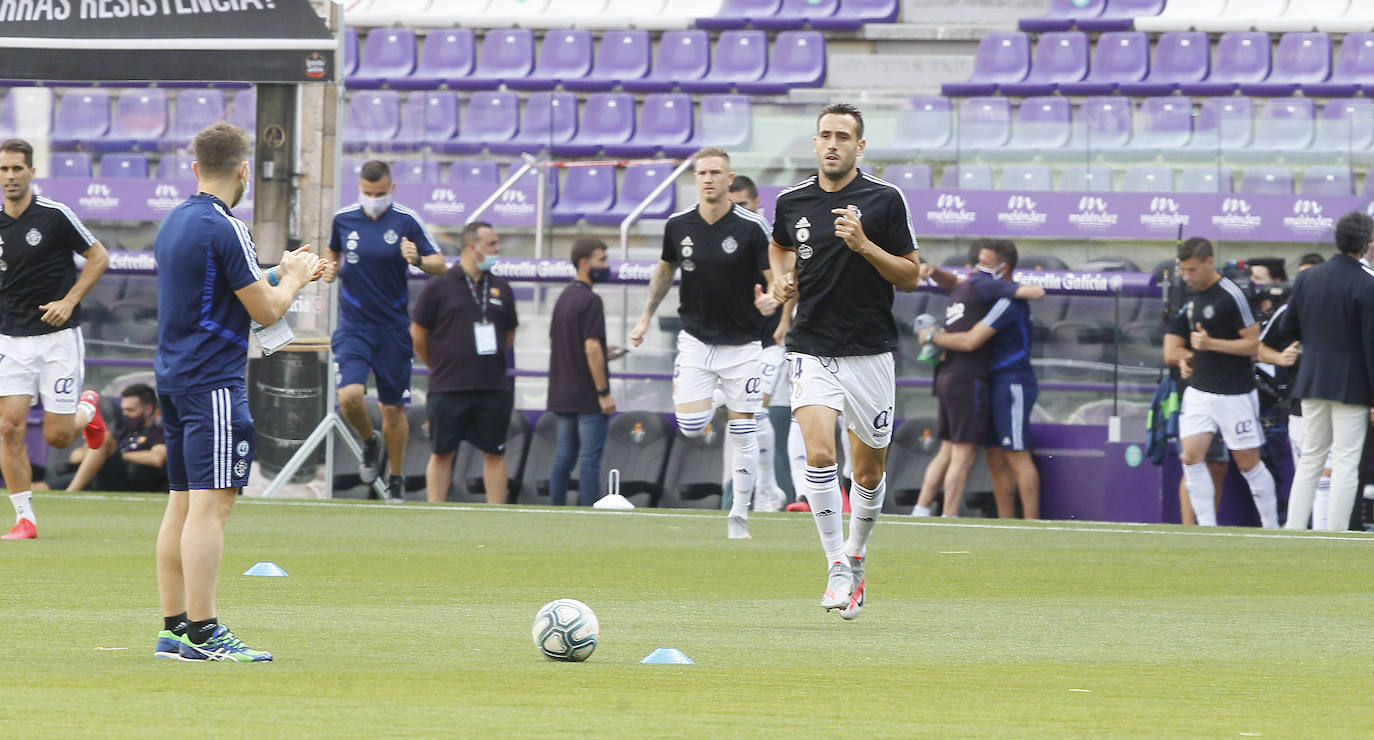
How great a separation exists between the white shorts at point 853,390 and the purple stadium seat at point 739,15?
57.7 feet

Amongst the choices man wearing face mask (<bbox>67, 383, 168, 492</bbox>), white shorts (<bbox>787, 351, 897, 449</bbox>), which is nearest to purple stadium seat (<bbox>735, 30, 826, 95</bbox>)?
man wearing face mask (<bbox>67, 383, 168, 492</bbox>)

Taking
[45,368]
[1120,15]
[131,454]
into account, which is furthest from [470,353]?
[1120,15]

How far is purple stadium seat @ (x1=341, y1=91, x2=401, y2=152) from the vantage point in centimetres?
1947

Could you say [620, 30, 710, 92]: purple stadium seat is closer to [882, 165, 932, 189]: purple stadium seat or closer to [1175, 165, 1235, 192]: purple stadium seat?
[882, 165, 932, 189]: purple stadium seat

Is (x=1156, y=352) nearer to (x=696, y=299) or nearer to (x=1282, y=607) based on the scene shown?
(x=696, y=299)

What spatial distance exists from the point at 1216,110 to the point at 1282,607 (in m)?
10.1

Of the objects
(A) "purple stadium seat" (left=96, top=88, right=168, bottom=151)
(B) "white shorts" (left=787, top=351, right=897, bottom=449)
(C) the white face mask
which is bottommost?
(B) "white shorts" (left=787, top=351, right=897, bottom=449)

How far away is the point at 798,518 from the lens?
44.3 ft

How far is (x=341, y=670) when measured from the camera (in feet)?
19.2

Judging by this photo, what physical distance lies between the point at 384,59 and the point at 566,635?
2042 cm

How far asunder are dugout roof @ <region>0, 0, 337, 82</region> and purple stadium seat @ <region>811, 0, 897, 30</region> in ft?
37.0

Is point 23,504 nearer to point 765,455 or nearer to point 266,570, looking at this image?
point 266,570

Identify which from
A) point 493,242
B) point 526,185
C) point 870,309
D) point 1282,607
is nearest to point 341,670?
point 870,309

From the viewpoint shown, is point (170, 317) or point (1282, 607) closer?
point (170, 317)
